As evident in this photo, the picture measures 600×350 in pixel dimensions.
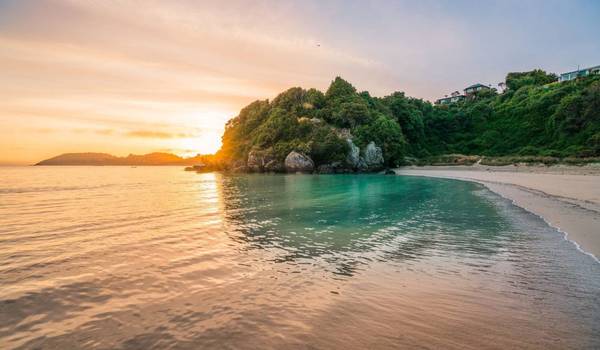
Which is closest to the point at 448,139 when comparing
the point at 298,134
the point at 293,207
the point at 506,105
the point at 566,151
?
the point at 506,105

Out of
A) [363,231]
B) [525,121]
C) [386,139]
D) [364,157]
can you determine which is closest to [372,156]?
[364,157]

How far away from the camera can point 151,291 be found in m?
6.69

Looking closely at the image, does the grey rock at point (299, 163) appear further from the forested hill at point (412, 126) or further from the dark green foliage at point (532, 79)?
the dark green foliage at point (532, 79)

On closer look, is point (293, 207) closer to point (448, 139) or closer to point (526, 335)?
point (526, 335)

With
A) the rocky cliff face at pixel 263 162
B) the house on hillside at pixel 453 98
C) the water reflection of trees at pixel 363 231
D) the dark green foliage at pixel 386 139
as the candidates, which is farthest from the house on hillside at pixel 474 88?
A: the water reflection of trees at pixel 363 231

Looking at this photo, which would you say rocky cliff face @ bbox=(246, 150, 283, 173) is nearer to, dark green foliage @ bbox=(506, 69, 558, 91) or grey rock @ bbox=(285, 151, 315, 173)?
grey rock @ bbox=(285, 151, 315, 173)

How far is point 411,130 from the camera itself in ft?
326

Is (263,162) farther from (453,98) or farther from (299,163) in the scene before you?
(453,98)

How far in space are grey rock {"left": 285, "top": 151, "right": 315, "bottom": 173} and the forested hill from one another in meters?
1.32

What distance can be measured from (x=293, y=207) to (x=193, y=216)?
20.6 feet

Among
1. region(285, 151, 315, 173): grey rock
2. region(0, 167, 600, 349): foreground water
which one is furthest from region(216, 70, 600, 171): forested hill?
region(0, 167, 600, 349): foreground water

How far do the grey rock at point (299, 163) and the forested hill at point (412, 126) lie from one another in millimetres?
1325

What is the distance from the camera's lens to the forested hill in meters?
74.6

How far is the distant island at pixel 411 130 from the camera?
7325cm
